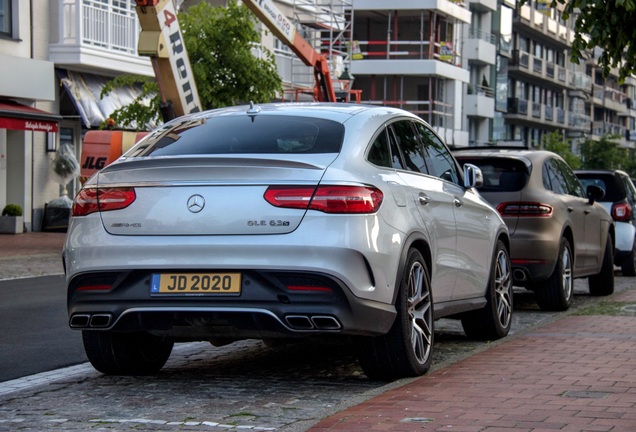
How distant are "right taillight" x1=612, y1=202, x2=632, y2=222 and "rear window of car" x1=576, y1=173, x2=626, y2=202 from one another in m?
0.11

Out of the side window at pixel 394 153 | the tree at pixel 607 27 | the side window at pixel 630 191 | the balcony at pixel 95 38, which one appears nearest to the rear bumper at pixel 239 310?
the side window at pixel 394 153

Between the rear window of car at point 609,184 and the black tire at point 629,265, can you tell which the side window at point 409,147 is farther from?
the black tire at point 629,265

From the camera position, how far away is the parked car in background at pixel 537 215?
12.1 meters

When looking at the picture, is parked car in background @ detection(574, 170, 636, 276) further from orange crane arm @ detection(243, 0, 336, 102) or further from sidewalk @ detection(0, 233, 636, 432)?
sidewalk @ detection(0, 233, 636, 432)

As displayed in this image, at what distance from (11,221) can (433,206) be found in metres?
22.9

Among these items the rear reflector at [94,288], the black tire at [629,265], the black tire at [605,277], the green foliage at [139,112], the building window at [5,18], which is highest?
the building window at [5,18]

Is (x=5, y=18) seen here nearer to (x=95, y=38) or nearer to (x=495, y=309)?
(x=95, y=38)

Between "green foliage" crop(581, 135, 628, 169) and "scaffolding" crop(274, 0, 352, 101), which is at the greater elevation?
"scaffolding" crop(274, 0, 352, 101)

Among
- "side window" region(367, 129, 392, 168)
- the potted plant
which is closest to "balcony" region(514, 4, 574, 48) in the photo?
the potted plant

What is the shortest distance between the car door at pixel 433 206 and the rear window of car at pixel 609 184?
413 inches

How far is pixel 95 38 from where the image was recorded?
105 ft

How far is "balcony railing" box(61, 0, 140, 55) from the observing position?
3133cm

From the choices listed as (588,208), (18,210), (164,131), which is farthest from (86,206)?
(18,210)

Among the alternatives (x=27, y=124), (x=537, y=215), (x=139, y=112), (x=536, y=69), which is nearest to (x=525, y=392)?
(x=537, y=215)
